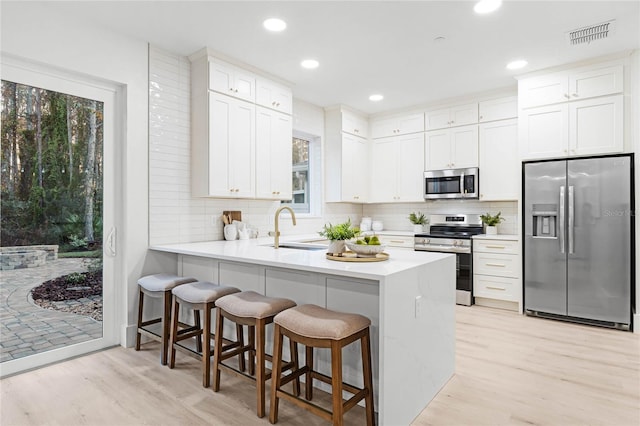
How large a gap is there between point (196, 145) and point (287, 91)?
134cm

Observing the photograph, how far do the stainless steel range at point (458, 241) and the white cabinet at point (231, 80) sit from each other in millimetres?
2854

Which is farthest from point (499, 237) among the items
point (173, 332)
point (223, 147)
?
point (173, 332)

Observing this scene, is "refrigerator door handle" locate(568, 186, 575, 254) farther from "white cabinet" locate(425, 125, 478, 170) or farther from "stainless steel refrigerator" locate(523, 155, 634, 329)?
"white cabinet" locate(425, 125, 478, 170)

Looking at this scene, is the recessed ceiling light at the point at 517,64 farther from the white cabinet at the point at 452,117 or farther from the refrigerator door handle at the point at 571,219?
the refrigerator door handle at the point at 571,219

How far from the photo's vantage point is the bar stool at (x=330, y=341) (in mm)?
1812

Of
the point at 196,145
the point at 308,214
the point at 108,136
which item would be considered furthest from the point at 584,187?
the point at 108,136

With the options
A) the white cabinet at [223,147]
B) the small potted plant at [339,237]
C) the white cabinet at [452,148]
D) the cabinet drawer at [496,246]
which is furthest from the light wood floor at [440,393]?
the white cabinet at [452,148]

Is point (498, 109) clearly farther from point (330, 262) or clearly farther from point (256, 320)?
point (256, 320)

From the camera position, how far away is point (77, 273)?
3.03 m

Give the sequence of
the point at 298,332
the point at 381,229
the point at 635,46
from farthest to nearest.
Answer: the point at 381,229 → the point at 635,46 → the point at 298,332

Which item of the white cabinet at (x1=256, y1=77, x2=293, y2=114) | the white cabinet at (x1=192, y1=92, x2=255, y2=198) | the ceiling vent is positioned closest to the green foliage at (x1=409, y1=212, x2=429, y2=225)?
the white cabinet at (x1=256, y1=77, x2=293, y2=114)

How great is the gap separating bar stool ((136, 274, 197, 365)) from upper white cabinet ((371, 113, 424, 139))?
379 centimetres

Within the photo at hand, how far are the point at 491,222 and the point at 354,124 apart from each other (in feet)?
7.74

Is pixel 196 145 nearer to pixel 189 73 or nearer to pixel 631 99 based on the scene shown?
pixel 189 73
